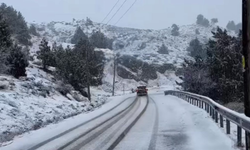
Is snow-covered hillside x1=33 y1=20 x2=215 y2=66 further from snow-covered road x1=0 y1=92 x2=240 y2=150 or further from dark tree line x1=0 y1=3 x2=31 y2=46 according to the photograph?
snow-covered road x1=0 y1=92 x2=240 y2=150

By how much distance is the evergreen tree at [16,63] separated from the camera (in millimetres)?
28984

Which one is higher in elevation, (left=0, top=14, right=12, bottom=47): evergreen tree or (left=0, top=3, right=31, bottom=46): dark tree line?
(left=0, top=3, right=31, bottom=46): dark tree line

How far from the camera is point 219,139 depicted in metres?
11.3

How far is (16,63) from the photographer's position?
2952cm

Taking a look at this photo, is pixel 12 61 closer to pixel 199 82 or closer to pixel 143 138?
pixel 143 138

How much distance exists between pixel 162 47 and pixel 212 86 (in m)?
106

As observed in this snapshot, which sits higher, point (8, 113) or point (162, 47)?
point (162, 47)

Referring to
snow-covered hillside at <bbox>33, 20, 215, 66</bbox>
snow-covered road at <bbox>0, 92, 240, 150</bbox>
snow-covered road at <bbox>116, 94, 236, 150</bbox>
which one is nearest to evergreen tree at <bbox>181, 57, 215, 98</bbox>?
snow-covered road at <bbox>116, 94, 236, 150</bbox>

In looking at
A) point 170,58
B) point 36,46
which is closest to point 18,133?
point 36,46

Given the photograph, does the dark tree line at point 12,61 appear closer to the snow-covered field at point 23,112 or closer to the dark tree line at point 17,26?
the snow-covered field at point 23,112

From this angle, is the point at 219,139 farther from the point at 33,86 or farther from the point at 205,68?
the point at 205,68

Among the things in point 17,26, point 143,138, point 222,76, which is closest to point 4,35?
point 143,138

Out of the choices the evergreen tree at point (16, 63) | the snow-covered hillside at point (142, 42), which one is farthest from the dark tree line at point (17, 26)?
the evergreen tree at point (16, 63)

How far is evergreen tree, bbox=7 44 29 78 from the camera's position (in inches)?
1141
